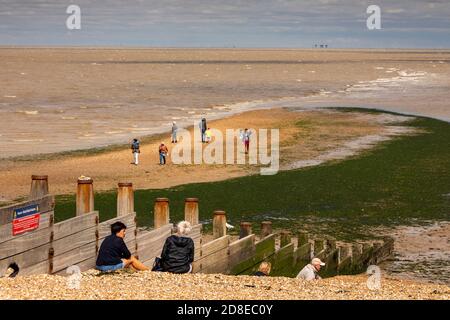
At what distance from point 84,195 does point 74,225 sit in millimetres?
600

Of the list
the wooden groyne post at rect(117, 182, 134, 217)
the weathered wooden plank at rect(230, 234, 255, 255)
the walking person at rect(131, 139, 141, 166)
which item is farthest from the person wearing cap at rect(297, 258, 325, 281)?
the walking person at rect(131, 139, 141, 166)

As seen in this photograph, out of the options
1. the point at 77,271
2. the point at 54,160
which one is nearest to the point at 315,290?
the point at 77,271

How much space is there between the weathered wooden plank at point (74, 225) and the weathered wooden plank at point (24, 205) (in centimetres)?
33

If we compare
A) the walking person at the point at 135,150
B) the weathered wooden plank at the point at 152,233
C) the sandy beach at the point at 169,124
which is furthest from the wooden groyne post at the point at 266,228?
the walking person at the point at 135,150

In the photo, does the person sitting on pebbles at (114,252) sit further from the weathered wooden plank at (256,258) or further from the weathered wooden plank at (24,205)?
the weathered wooden plank at (256,258)

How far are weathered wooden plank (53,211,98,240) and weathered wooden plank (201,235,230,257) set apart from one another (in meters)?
2.51

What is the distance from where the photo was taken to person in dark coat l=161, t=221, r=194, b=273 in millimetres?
14719

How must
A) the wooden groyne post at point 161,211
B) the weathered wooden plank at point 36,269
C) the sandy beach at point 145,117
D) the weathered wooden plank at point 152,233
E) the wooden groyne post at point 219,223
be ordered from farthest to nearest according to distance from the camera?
the sandy beach at point 145,117, the wooden groyne post at point 219,223, the wooden groyne post at point 161,211, the weathered wooden plank at point 152,233, the weathered wooden plank at point 36,269

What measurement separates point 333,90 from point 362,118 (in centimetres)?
4215

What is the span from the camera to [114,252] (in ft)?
46.2

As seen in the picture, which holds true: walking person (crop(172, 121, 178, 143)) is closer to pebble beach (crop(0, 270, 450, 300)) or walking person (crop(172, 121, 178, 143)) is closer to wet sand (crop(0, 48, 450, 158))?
wet sand (crop(0, 48, 450, 158))

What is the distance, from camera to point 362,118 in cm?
6303

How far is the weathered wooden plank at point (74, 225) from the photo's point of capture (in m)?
14.0
